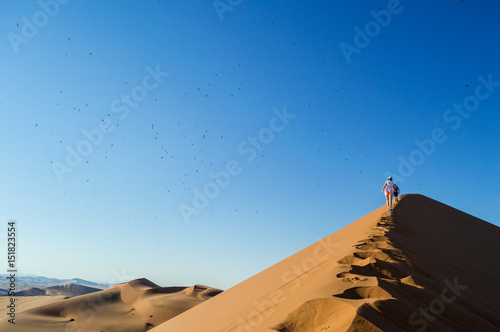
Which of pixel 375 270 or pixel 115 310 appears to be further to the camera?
pixel 115 310

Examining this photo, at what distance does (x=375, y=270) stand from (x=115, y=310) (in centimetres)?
1920

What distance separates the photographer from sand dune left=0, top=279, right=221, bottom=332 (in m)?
16.1

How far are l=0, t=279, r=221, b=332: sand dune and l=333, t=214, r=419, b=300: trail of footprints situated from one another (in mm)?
14795

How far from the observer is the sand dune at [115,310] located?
16.1 m

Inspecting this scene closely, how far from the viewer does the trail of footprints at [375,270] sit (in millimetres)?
2758

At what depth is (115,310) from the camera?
18.8 meters

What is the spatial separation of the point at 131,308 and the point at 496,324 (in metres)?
19.8

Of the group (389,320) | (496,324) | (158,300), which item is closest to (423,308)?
(389,320)

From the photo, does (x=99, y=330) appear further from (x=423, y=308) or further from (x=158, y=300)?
(x=423, y=308)

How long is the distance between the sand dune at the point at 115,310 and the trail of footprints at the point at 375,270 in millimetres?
14795

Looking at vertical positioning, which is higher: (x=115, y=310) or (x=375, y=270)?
(x=115, y=310)

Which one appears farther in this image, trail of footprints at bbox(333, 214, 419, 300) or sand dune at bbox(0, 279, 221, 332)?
sand dune at bbox(0, 279, 221, 332)

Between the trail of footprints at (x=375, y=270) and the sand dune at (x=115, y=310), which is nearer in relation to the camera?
the trail of footprints at (x=375, y=270)

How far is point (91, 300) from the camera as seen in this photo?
833 inches
